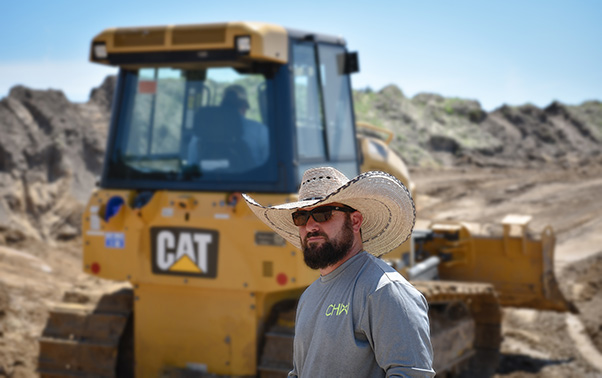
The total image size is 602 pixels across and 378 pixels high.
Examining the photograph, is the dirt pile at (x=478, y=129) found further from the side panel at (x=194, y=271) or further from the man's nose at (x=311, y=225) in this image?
the man's nose at (x=311, y=225)

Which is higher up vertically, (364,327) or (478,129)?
(478,129)

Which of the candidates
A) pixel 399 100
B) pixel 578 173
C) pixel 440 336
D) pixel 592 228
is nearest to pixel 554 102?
pixel 399 100

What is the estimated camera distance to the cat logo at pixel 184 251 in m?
4.95

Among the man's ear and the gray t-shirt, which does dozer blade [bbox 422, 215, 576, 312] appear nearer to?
the man's ear

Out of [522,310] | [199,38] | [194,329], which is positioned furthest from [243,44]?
[522,310]

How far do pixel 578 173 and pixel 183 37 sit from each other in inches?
812

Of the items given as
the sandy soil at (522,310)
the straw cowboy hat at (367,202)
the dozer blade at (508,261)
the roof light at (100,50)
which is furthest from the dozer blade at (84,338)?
the dozer blade at (508,261)

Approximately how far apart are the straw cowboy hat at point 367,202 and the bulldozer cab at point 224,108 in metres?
2.15

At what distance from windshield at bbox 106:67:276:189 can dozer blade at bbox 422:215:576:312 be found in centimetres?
340

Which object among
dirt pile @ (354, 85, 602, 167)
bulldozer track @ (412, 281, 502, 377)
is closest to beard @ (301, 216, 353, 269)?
bulldozer track @ (412, 281, 502, 377)

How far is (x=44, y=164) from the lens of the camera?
15.6m

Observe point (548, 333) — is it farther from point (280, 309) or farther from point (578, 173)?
point (578, 173)

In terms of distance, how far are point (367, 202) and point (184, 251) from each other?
2750mm

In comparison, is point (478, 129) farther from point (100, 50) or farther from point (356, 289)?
point (356, 289)
